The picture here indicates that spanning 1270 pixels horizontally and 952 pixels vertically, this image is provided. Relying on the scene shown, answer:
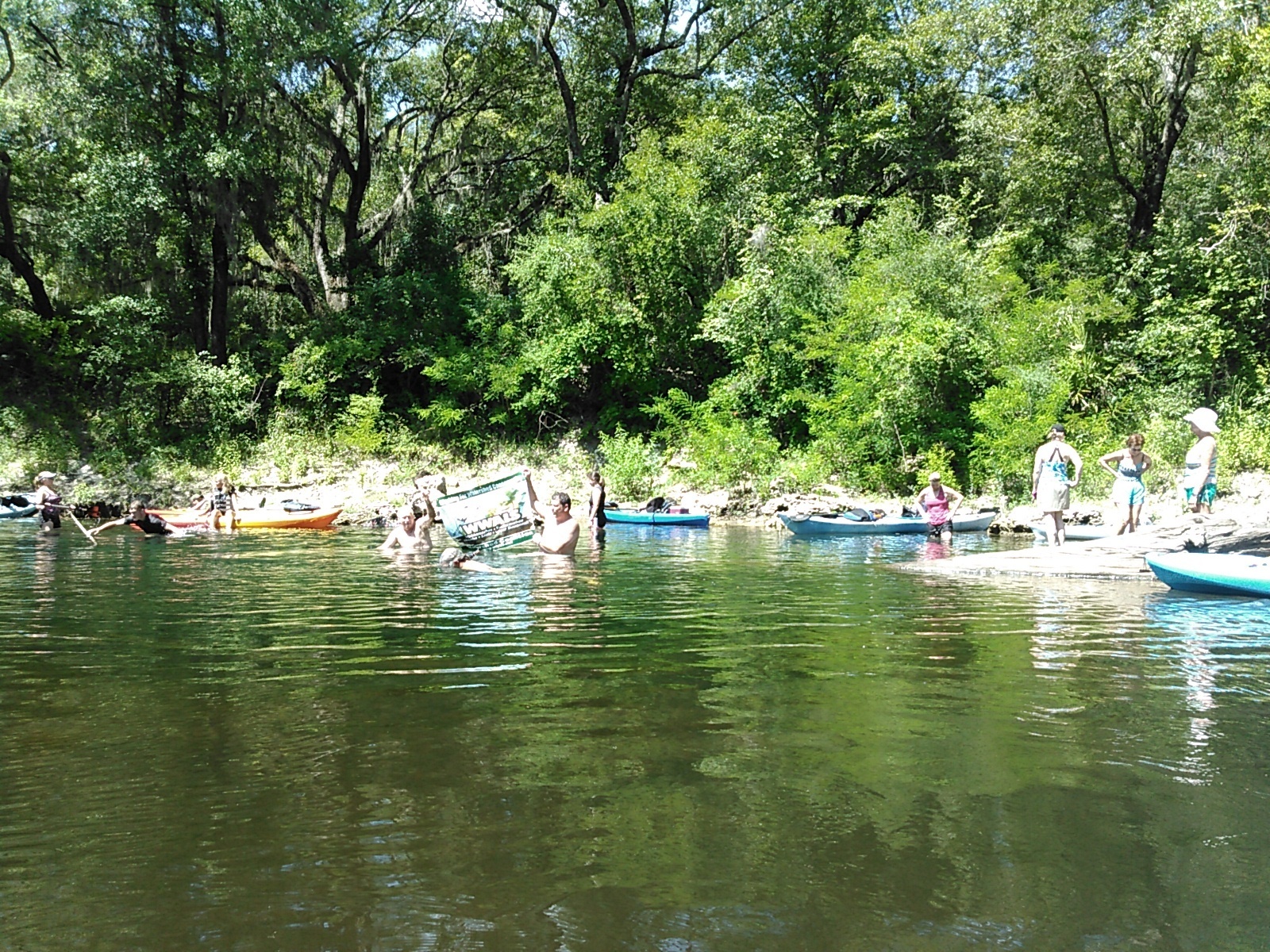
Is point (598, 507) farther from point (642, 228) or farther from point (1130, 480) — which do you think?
point (642, 228)

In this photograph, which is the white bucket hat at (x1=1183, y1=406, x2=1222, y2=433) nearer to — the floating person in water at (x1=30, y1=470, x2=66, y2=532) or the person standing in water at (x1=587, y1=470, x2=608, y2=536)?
the person standing in water at (x1=587, y1=470, x2=608, y2=536)

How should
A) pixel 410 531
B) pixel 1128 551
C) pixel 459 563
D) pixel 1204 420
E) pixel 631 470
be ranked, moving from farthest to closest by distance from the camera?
pixel 631 470 < pixel 410 531 < pixel 459 563 < pixel 1128 551 < pixel 1204 420

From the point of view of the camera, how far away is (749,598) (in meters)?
10.8

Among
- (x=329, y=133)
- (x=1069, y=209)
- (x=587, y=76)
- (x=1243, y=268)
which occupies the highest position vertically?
(x=587, y=76)

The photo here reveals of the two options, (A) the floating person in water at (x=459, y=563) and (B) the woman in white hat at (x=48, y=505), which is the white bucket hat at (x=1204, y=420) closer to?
(A) the floating person in water at (x=459, y=563)

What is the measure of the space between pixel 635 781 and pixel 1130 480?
11849 millimetres

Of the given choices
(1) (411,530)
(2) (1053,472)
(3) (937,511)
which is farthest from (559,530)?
(3) (937,511)

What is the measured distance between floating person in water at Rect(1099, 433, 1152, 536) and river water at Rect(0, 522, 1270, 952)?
4627 mm

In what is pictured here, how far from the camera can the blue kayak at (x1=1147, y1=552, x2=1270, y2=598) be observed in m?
10.4

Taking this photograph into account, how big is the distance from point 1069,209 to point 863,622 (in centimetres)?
2565

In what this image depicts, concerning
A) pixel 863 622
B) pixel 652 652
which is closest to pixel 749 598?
pixel 863 622

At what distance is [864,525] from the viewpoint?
2039 cm

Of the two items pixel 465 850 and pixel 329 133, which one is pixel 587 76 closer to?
pixel 329 133

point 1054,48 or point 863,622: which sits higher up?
point 1054,48
